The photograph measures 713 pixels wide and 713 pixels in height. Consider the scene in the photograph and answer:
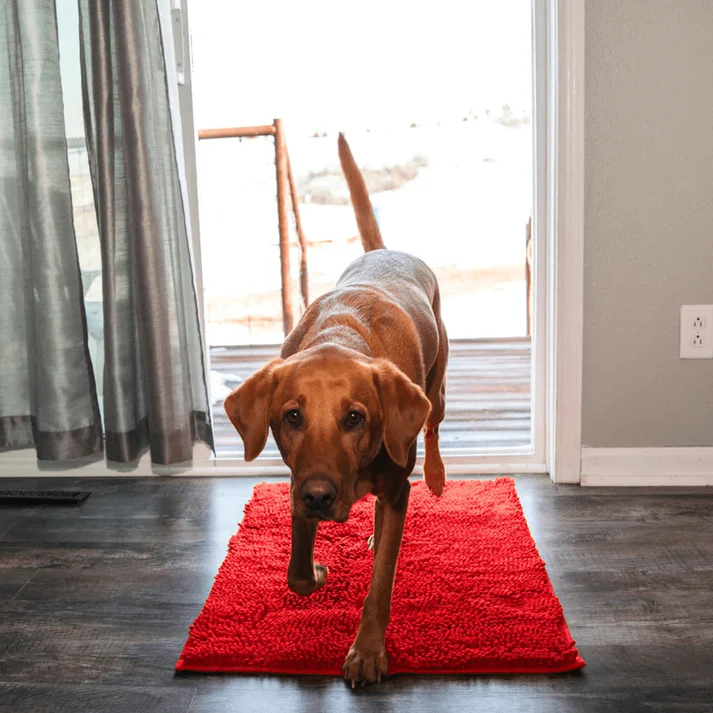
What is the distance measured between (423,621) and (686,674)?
0.52 meters

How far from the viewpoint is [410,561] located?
2.04 meters

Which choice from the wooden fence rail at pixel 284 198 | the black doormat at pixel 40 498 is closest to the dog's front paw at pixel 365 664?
the black doormat at pixel 40 498

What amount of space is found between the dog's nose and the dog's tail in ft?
3.73

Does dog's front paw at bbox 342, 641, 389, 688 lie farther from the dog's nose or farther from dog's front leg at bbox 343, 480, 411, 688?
the dog's nose

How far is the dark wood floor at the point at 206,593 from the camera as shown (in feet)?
4.96

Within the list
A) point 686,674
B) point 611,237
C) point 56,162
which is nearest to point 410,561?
point 686,674

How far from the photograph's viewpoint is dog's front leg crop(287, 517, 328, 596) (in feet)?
5.78

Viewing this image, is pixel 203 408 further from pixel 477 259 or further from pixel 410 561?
pixel 477 259

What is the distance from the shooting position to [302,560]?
5.82 ft

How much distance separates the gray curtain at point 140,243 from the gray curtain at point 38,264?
10cm

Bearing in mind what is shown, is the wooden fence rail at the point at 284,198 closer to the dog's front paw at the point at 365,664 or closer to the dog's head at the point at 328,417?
the dog's head at the point at 328,417

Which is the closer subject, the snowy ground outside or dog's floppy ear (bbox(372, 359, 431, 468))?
dog's floppy ear (bbox(372, 359, 431, 468))

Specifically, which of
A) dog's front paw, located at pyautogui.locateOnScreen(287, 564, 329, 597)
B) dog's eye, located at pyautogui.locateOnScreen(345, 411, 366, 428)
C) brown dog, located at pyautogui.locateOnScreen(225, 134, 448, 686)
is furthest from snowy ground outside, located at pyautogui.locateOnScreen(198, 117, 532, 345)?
dog's eye, located at pyautogui.locateOnScreen(345, 411, 366, 428)

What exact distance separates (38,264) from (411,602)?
156 centimetres
